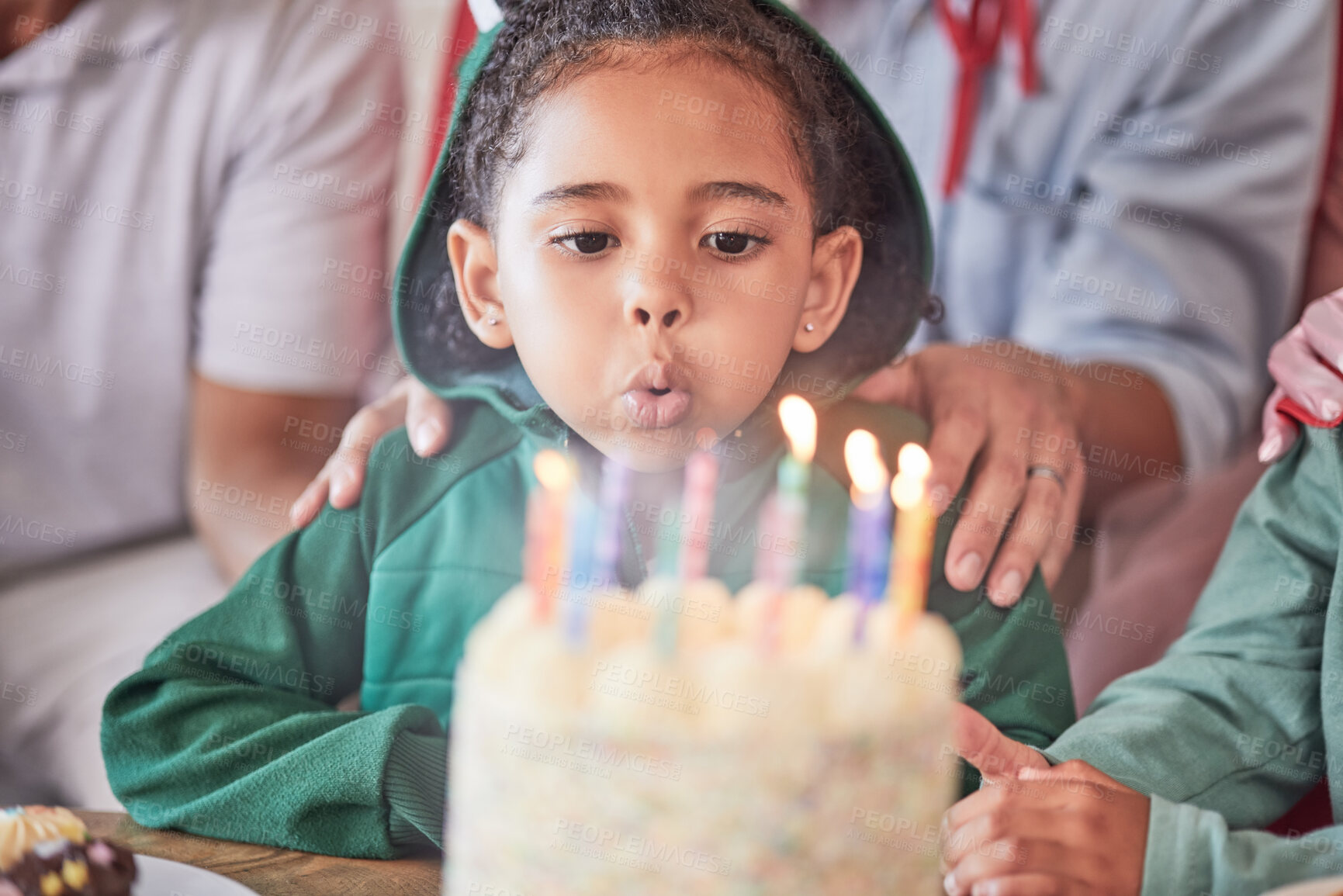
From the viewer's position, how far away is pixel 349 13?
112 cm

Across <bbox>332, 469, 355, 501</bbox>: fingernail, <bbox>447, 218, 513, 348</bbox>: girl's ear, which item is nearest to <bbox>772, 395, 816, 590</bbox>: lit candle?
<bbox>447, 218, 513, 348</bbox>: girl's ear

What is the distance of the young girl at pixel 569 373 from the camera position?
742 mm

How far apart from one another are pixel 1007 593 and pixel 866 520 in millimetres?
149

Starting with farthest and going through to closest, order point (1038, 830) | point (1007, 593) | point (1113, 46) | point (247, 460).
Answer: point (1113, 46), point (247, 460), point (1007, 593), point (1038, 830)

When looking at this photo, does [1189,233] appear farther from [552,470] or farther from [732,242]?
[552,470]

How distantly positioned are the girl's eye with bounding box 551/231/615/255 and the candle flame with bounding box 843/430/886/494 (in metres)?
0.23

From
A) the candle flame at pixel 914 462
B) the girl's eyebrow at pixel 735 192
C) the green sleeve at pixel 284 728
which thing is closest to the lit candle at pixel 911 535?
the candle flame at pixel 914 462

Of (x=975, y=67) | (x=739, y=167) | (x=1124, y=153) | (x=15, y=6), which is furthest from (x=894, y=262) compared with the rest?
(x=15, y=6)

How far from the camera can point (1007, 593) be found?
0.81 metres

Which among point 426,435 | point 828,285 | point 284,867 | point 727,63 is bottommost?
point 284,867

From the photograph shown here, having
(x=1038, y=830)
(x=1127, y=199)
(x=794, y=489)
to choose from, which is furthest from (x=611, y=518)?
(x=1127, y=199)

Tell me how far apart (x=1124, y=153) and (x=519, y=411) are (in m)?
0.82

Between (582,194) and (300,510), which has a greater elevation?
(582,194)

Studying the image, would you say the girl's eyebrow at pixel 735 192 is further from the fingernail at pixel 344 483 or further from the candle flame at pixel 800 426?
the fingernail at pixel 344 483
